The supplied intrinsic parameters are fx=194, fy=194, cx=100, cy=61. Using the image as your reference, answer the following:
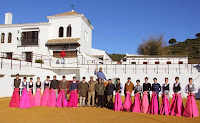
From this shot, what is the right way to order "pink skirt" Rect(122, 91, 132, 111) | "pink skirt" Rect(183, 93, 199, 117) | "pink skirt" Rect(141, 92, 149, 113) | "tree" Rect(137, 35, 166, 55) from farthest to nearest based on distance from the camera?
1. "tree" Rect(137, 35, 166, 55)
2. "pink skirt" Rect(122, 91, 132, 111)
3. "pink skirt" Rect(141, 92, 149, 113)
4. "pink skirt" Rect(183, 93, 199, 117)

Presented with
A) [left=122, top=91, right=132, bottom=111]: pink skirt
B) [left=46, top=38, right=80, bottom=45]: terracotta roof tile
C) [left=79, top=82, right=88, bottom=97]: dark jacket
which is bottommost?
[left=122, top=91, right=132, bottom=111]: pink skirt

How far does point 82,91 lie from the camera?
10.8m

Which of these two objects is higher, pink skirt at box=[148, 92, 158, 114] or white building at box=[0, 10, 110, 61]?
white building at box=[0, 10, 110, 61]

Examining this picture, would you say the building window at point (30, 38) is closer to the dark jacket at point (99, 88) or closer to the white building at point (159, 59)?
the white building at point (159, 59)

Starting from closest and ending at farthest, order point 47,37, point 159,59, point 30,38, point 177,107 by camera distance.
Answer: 1. point 177,107
2. point 47,37
3. point 30,38
4. point 159,59

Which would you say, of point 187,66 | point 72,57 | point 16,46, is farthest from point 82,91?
point 16,46

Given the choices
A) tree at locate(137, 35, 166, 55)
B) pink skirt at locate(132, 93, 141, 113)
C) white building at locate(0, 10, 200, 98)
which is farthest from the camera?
tree at locate(137, 35, 166, 55)

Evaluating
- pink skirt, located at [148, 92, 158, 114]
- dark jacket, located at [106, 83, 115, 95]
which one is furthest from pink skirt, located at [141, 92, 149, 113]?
dark jacket, located at [106, 83, 115, 95]

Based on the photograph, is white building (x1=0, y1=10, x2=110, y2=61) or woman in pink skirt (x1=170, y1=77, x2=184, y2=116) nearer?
woman in pink skirt (x1=170, y1=77, x2=184, y2=116)

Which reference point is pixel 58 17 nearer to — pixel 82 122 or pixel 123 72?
pixel 123 72

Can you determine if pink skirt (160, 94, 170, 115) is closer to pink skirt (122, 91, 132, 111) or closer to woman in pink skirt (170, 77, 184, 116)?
woman in pink skirt (170, 77, 184, 116)

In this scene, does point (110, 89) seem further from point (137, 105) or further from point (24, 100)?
point (24, 100)

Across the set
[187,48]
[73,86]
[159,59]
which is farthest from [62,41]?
[187,48]

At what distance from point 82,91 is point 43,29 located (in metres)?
17.2
